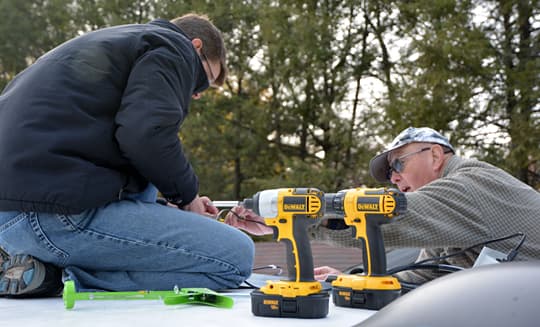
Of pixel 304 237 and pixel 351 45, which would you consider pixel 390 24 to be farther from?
pixel 304 237

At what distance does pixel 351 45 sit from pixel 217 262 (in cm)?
1037

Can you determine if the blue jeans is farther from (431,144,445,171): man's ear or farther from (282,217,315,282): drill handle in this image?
(431,144,445,171): man's ear

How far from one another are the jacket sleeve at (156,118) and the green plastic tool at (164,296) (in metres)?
0.32

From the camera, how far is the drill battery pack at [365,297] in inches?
64.3

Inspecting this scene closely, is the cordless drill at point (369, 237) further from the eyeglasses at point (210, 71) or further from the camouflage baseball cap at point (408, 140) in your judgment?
the camouflage baseball cap at point (408, 140)

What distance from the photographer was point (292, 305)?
1.55 meters

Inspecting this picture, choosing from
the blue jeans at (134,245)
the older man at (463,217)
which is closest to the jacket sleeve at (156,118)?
the blue jeans at (134,245)

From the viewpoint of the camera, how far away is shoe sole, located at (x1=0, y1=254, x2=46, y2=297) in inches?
77.4

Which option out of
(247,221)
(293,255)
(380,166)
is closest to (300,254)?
(293,255)

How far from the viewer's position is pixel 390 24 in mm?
11734

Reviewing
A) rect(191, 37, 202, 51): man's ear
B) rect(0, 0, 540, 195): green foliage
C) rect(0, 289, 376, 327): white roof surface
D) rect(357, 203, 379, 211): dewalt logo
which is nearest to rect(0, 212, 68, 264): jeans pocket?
rect(0, 289, 376, 327): white roof surface

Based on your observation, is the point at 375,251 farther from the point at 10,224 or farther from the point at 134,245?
the point at 10,224

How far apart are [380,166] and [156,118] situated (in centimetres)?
120

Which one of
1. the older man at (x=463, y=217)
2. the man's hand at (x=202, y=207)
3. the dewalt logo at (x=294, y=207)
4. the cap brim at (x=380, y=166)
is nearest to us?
the dewalt logo at (x=294, y=207)
